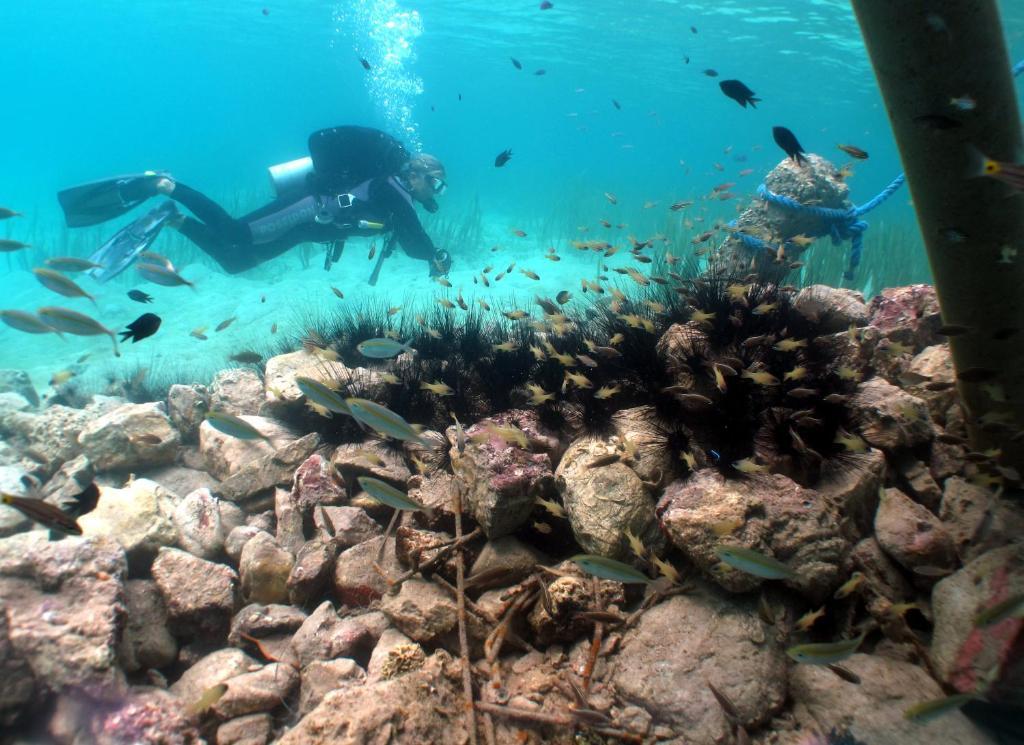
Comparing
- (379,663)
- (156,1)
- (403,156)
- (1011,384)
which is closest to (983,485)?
(1011,384)

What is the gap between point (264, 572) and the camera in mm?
3828

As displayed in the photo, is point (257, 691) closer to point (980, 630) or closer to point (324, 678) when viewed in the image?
point (324, 678)

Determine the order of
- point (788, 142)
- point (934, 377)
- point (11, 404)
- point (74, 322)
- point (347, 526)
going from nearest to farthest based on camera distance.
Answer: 1. point (347, 526)
2. point (934, 377)
3. point (788, 142)
4. point (74, 322)
5. point (11, 404)

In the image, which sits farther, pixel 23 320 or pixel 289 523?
pixel 23 320

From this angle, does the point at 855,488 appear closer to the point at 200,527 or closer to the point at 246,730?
the point at 246,730

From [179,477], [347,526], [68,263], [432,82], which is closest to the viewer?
[347,526]

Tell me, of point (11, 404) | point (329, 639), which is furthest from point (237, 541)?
point (11, 404)

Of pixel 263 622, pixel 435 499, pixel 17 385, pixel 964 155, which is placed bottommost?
pixel 17 385

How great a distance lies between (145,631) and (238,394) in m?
3.93

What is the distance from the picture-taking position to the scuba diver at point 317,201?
38.5 feet

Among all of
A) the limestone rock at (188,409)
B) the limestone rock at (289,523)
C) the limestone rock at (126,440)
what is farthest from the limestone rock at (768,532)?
the limestone rock at (188,409)

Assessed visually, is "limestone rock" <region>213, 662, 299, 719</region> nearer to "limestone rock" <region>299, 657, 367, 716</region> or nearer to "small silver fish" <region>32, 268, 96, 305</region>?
"limestone rock" <region>299, 657, 367, 716</region>

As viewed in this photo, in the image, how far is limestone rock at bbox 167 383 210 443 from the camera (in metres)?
6.28

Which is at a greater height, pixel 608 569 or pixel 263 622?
pixel 608 569
